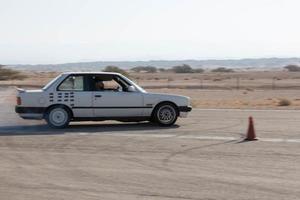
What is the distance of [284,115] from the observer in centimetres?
2138

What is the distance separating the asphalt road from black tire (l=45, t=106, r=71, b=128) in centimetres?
25

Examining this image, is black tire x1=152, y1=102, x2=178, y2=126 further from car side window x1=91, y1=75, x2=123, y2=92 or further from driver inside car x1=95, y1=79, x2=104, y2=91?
driver inside car x1=95, y1=79, x2=104, y2=91

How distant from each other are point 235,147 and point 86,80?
5.58m

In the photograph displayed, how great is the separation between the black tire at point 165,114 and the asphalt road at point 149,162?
291 mm

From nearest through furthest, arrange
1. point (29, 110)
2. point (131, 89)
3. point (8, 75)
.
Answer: point (29, 110), point (131, 89), point (8, 75)

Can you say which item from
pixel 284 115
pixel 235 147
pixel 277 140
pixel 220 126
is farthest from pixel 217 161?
pixel 284 115

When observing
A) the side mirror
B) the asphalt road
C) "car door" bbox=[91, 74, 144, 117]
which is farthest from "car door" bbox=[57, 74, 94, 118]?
the side mirror

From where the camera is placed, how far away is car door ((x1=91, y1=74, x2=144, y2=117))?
17.1m

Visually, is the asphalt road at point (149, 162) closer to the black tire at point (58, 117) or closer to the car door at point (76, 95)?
the black tire at point (58, 117)

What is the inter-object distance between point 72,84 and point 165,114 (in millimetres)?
2619

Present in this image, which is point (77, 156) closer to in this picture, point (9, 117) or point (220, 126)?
point (220, 126)

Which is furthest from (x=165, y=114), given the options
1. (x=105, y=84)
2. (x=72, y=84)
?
(x=72, y=84)

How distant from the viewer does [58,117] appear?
1694 cm

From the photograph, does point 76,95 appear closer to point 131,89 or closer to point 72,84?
point 72,84
